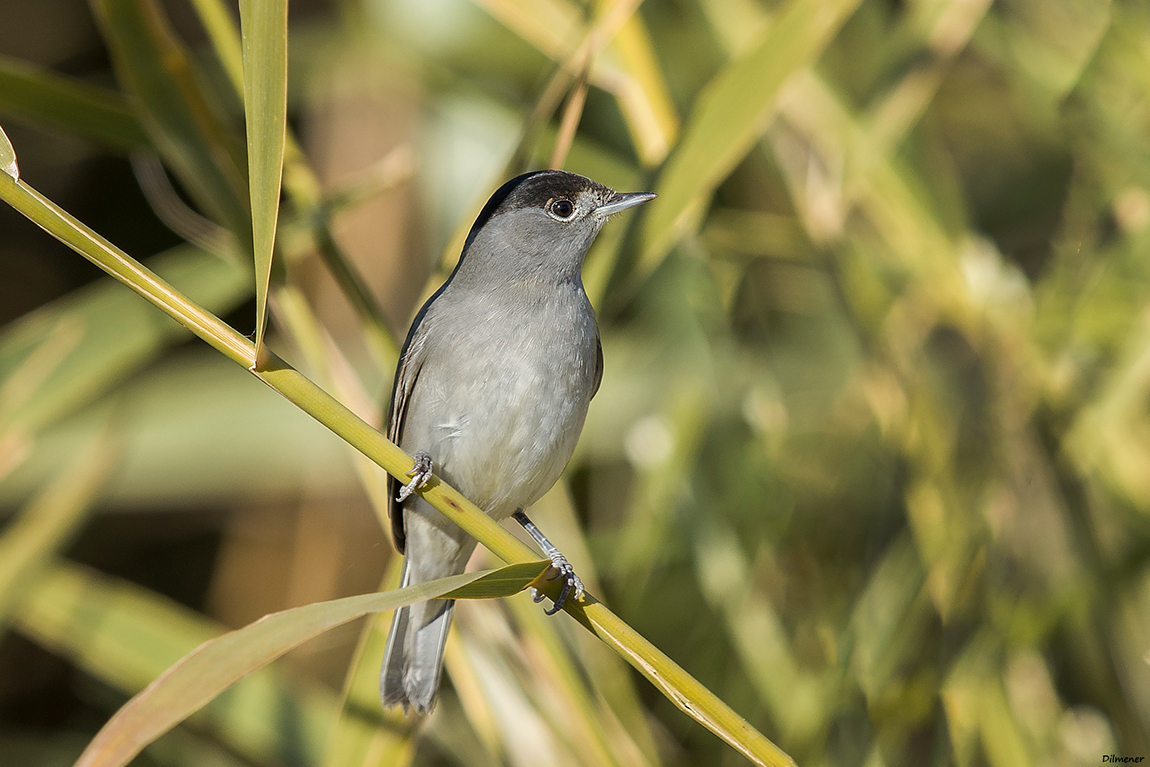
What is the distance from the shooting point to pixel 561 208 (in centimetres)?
251

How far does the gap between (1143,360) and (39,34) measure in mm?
4493

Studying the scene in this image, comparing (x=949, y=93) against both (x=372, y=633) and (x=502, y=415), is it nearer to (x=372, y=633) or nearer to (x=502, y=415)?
(x=502, y=415)

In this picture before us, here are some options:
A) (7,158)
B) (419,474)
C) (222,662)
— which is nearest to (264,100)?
(7,158)

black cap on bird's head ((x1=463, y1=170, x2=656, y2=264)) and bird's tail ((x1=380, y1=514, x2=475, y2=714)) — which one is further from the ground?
black cap on bird's head ((x1=463, y1=170, x2=656, y2=264))

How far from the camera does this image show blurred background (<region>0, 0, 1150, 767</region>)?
241 cm

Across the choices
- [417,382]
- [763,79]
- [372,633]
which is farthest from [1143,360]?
[372,633]

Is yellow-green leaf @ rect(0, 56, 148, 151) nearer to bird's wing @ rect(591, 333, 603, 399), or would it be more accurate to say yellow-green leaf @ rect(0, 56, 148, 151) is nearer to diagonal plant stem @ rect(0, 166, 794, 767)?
diagonal plant stem @ rect(0, 166, 794, 767)

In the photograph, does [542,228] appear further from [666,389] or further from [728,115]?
[666,389]

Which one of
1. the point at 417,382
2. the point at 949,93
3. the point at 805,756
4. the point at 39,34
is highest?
the point at 39,34

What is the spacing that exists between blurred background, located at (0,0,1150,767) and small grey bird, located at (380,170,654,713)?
0.30 feet

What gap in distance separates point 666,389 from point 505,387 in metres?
1.47

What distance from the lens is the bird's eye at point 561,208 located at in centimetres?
251

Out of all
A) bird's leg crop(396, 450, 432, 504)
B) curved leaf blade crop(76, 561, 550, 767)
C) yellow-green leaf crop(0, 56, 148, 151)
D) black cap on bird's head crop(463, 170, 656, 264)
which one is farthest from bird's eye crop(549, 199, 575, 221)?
curved leaf blade crop(76, 561, 550, 767)

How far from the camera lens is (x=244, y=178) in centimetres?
235
